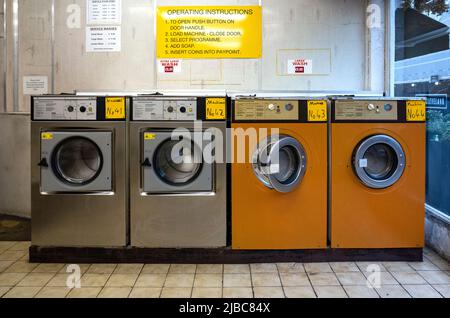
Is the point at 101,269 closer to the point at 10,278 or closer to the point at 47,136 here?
the point at 10,278

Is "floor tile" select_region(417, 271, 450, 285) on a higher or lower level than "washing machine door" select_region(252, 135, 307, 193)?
lower

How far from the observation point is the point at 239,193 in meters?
3.26

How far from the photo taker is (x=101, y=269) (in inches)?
126

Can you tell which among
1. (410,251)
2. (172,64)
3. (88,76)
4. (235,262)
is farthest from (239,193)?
(88,76)

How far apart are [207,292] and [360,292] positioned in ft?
3.28

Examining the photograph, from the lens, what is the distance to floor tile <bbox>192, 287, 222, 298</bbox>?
274cm

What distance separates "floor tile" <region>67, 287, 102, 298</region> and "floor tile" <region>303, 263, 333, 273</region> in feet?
4.92

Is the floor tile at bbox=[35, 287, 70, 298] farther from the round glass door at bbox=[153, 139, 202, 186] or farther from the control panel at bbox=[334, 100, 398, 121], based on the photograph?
the control panel at bbox=[334, 100, 398, 121]

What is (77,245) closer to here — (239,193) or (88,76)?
(239,193)

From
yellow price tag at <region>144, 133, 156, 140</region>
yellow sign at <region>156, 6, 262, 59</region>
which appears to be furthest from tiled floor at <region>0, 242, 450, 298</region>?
yellow sign at <region>156, 6, 262, 59</region>

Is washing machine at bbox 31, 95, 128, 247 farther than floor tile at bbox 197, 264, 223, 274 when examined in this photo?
Yes

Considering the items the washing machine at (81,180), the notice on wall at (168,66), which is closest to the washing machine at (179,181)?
the washing machine at (81,180)

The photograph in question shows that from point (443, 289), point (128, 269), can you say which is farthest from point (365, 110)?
point (128, 269)

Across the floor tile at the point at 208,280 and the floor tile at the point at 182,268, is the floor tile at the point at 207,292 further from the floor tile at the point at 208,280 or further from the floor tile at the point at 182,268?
the floor tile at the point at 182,268
